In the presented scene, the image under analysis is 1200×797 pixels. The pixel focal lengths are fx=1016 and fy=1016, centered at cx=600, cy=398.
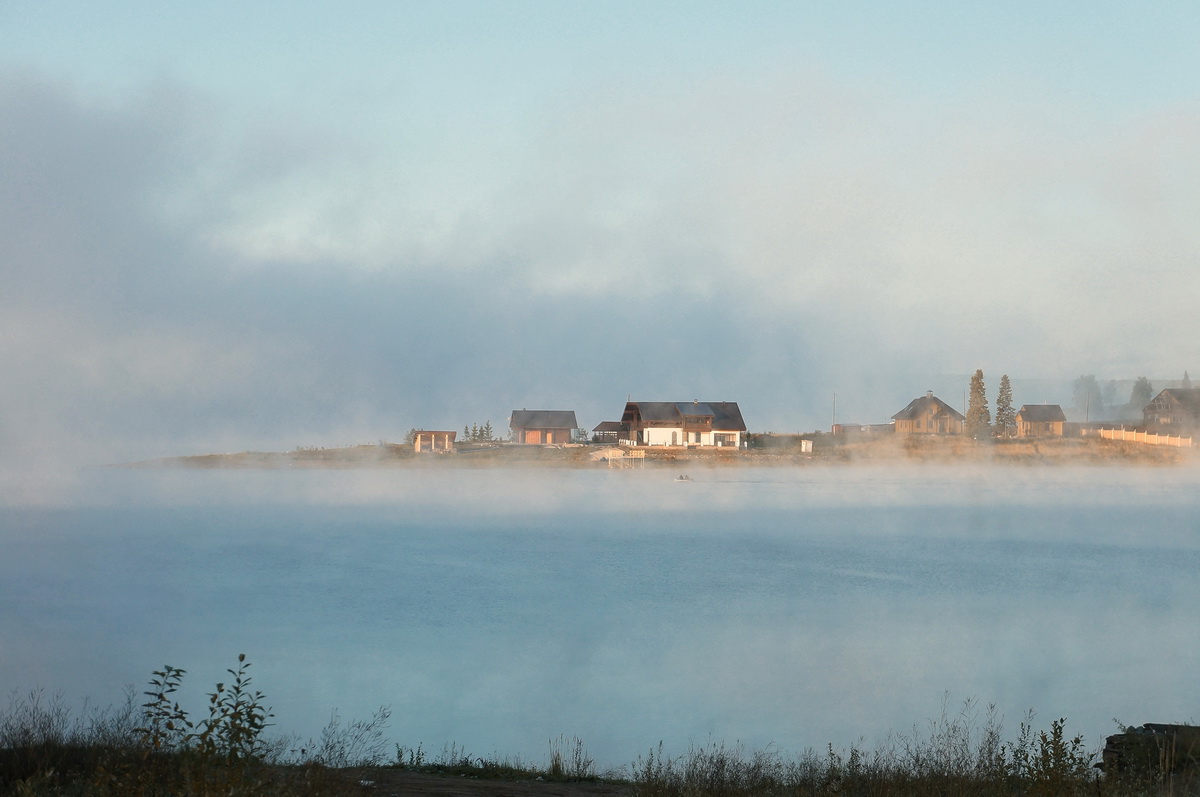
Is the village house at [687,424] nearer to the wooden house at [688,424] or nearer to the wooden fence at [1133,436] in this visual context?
the wooden house at [688,424]

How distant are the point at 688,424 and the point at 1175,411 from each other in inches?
1492

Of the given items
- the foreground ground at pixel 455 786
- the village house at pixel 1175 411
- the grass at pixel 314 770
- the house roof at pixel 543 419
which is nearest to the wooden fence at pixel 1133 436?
the village house at pixel 1175 411

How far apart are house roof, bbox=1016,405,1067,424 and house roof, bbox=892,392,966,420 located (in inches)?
227

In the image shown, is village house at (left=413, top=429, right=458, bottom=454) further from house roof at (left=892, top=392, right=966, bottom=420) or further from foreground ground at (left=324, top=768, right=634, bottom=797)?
foreground ground at (left=324, top=768, right=634, bottom=797)

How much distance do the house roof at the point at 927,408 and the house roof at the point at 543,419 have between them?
30.5m

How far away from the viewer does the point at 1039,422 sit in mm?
87688

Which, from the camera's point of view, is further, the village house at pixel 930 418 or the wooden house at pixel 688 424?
the village house at pixel 930 418

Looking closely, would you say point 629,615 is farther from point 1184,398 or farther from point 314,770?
point 1184,398

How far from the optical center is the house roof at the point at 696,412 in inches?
3091

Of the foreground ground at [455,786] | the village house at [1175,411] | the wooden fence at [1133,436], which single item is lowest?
the foreground ground at [455,786]

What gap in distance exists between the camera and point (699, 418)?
7794 cm

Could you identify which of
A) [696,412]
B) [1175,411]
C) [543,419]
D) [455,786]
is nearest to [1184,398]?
[1175,411]

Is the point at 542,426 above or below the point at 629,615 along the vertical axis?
above

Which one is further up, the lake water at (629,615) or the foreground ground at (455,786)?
the foreground ground at (455,786)
